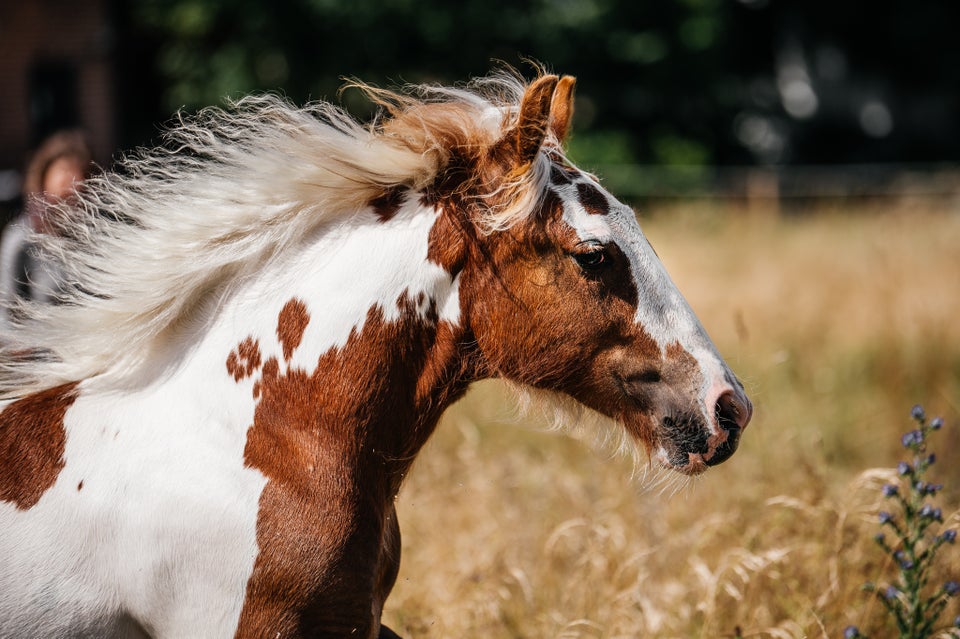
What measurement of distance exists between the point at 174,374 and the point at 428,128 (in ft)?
3.17

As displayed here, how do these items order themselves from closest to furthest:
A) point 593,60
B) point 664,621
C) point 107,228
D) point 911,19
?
1. point 107,228
2. point 664,621
3. point 593,60
4. point 911,19

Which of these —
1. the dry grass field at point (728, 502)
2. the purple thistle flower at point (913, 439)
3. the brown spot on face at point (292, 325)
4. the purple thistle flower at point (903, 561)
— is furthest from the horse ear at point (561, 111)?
the purple thistle flower at point (903, 561)

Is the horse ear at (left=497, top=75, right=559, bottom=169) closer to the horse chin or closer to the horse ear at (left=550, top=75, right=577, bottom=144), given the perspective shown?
the horse ear at (left=550, top=75, right=577, bottom=144)

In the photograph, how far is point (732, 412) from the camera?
230cm

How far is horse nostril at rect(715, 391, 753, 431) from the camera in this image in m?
2.29

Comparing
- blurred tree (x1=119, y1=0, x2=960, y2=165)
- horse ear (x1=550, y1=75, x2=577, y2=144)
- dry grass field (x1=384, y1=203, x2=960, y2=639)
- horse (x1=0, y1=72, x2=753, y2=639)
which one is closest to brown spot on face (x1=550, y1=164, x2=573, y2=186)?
horse (x1=0, y1=72, x2=753, y2=639)

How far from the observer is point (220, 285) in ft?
7.94

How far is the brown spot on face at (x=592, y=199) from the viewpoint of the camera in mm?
2359

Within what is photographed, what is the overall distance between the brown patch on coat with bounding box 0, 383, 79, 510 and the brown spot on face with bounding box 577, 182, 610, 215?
148 cm

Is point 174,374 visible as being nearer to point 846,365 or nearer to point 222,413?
point 222,413

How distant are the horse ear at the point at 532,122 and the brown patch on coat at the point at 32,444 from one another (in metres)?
1.38

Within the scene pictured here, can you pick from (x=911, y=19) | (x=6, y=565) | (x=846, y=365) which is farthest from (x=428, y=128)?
(x=911, y=19)

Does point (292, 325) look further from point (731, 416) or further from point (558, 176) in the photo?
point (731, 416)

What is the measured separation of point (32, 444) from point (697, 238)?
436 inches
